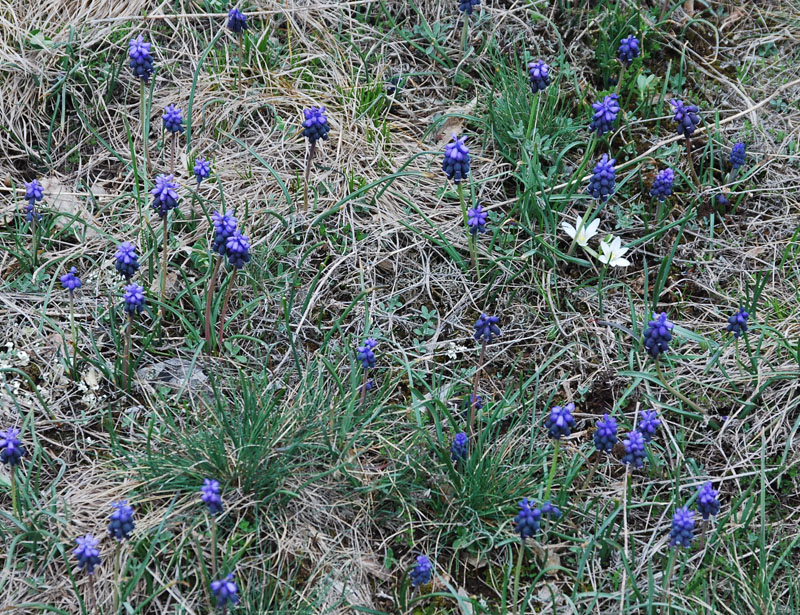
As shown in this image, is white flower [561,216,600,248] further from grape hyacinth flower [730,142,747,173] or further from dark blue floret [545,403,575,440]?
dark blue floret [545,403,575,440]

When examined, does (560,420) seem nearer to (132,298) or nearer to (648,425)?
(648,425)

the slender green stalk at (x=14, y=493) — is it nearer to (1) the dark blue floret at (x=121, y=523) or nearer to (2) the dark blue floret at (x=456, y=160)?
(1) the dark blue floret at (x=121, y=523)

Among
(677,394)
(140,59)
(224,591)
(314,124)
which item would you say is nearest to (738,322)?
(677,394)

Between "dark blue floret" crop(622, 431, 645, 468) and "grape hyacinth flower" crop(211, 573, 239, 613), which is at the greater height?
"dark blue floret" crop(622, 431, 645, 468)

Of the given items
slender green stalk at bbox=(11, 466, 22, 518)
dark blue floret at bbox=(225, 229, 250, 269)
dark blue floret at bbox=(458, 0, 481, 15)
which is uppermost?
dark blue floret at bbox=(458, 0, 481, 15)

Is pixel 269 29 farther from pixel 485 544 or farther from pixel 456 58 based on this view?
pixel 485 544

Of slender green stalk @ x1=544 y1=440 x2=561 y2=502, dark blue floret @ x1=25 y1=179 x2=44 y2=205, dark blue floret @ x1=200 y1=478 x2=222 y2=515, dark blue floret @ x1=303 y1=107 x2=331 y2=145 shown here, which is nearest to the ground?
slender green stalk @ x1=544 y1=440 x2=561 y2=502
